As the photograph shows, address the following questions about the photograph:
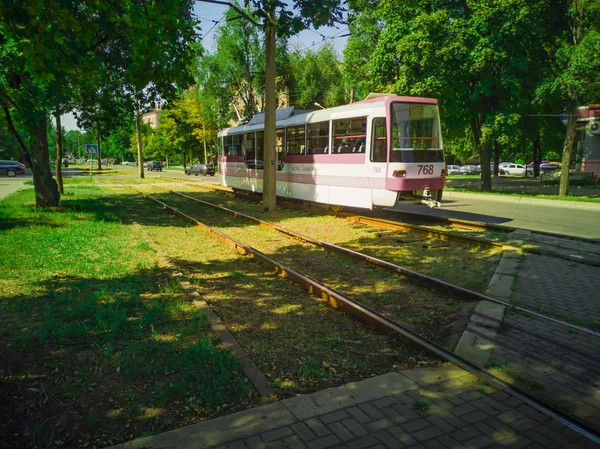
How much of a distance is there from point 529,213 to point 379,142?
23.2ft

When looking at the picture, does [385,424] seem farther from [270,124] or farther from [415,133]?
[270,124]

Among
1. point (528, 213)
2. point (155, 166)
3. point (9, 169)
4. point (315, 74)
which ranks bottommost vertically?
point (528, 213)

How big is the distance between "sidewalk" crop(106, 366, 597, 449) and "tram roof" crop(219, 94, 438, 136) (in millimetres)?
8716

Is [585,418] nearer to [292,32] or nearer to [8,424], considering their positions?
[8,424]

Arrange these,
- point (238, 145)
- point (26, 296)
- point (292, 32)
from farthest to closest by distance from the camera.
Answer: point (238, 145), point (292, 32), point (26, 296)

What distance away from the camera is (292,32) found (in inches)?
235

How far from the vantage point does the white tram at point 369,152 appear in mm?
10664

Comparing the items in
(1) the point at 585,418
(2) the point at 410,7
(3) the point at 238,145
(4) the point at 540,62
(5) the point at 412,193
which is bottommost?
(1) the point at 585,418

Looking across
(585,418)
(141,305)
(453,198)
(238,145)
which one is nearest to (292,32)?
(141,305)

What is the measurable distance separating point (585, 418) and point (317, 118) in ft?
37.2

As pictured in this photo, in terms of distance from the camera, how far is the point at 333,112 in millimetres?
12312

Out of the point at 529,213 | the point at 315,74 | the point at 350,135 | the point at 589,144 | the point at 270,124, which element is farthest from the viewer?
the point at 315,74

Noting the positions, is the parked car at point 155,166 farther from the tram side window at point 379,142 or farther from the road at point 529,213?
the tram side window at point 379,142

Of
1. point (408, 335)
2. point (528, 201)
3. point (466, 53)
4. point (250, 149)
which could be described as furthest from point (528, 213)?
point (408, 335)
